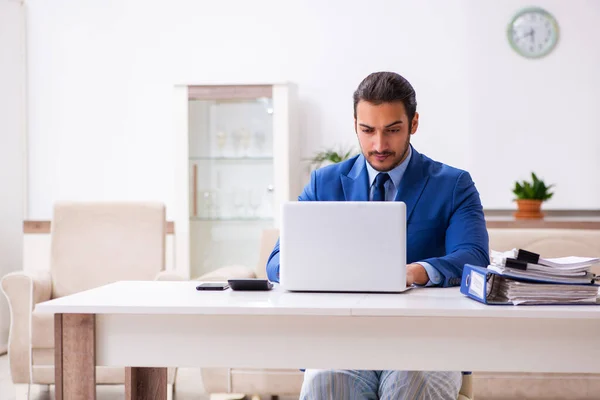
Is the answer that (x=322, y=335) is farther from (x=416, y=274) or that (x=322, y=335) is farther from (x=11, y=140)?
(x=11, y=140)

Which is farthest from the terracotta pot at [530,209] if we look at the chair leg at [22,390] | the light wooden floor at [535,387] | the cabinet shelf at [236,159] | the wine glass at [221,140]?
the chair leg at [22,390]

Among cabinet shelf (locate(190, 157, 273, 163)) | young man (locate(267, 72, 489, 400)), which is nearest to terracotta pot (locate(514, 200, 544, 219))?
cabinet shelf (locate(190, 157, 273, 163))

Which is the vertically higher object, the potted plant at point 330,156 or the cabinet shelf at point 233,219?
the potted plant at point 330,156

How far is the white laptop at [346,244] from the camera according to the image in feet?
5.50

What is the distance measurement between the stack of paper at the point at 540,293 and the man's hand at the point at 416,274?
10.9 inches

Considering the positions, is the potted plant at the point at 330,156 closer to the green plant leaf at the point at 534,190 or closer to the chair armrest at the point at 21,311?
the green plant leaf at the point at 534,190

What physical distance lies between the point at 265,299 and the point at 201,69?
3515mm

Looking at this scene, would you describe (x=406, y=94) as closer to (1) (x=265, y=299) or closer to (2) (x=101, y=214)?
(1) (x=265, y=299)

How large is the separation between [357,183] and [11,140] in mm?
3360

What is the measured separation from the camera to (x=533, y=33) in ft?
15.6

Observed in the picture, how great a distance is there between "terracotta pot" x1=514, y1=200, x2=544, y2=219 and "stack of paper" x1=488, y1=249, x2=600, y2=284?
2.84m

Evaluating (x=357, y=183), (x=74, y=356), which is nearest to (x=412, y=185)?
(x=357, y=183)

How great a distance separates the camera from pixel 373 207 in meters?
1.69

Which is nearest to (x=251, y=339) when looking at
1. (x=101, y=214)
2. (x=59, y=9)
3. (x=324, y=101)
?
(x=101, y=214)
